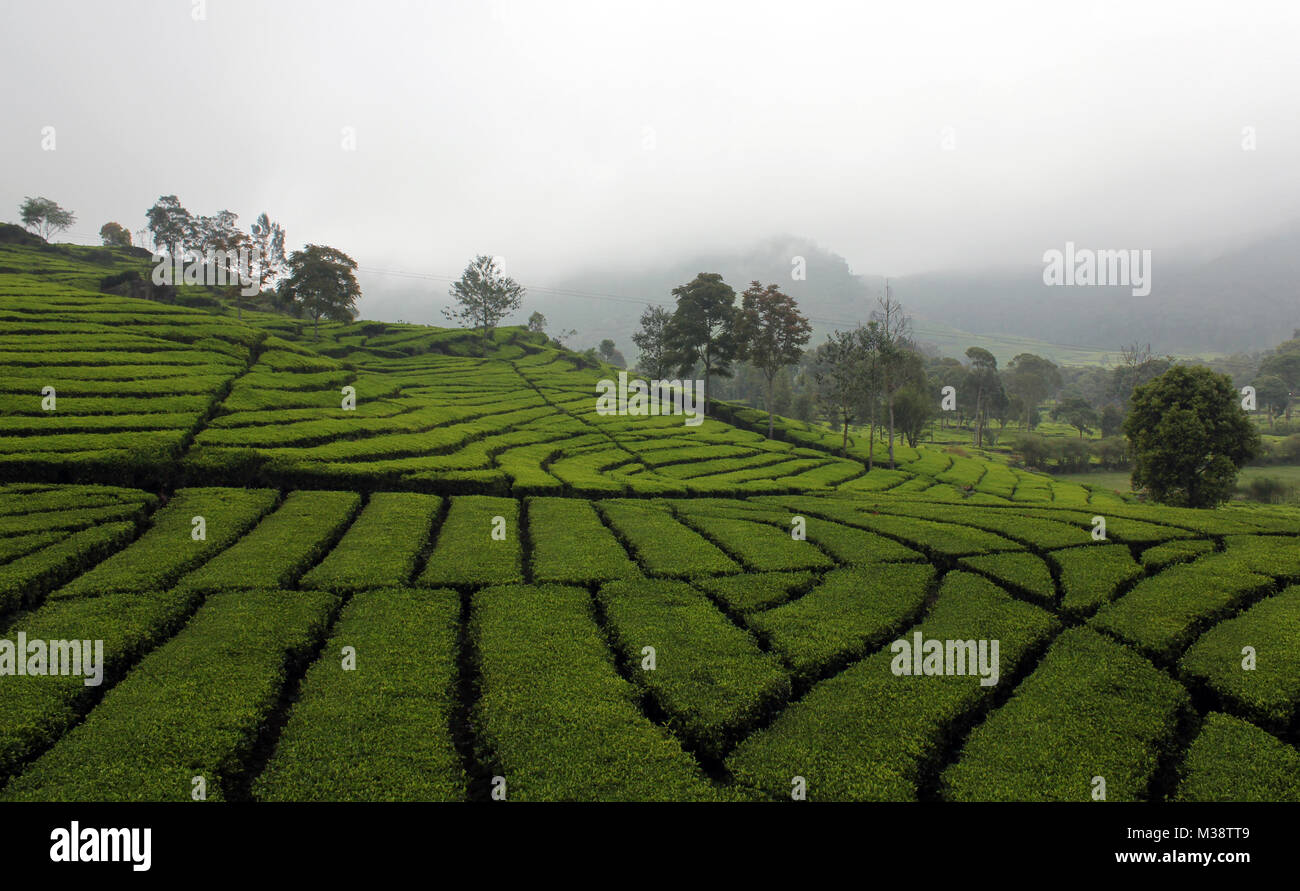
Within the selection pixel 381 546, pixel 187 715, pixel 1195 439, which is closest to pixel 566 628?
pixel 187 715

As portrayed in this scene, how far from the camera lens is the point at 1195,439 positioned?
1208 inches

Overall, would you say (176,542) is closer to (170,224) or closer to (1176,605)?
(1176,605)

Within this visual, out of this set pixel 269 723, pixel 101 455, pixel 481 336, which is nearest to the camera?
pixel 269 723

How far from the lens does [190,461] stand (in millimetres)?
20047

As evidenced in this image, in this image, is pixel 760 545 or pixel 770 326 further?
pixel 770 326

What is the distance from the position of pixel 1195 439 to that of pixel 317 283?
75.3 m

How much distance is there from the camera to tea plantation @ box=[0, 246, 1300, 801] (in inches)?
323

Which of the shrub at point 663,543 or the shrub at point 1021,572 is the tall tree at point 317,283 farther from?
the shrub at point 1021,572

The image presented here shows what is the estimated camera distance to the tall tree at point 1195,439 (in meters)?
30.7

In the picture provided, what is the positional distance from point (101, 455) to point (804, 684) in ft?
77.0

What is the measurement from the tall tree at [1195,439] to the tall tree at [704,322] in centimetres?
3115

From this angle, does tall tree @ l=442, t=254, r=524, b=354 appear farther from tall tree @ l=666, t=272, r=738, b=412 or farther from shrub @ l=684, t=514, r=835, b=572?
shrub @ l=684, t=514, r=835, b=572
